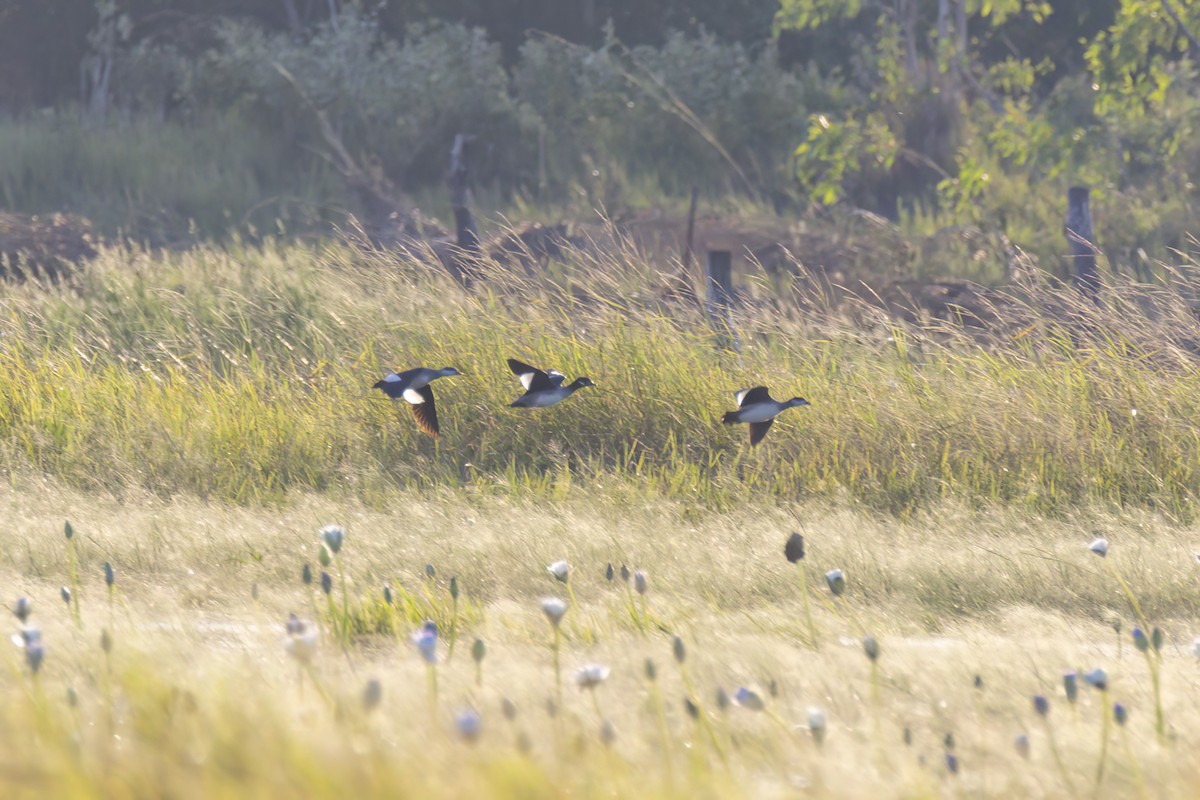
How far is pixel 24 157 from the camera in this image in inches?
771

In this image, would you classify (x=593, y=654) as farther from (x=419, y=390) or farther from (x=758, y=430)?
(x=419, y=390)

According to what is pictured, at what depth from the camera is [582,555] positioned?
492 cm

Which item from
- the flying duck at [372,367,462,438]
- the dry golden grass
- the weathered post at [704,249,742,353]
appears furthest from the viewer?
the weathered post at [704,249,742,353]

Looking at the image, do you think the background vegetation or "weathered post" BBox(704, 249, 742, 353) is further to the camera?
the background vegetation

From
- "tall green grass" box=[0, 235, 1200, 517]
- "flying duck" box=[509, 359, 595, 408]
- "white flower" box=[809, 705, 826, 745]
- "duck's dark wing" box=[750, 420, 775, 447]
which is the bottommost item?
"tall green grass" box=[0, 235, 1200, 517]

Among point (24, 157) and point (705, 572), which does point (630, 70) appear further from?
point (705, 572)

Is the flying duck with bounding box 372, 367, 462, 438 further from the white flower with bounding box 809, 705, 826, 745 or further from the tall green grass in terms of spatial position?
the white flower with bounding box 809, 705, 826, 745

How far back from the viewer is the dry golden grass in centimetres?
242

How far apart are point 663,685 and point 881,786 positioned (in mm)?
849

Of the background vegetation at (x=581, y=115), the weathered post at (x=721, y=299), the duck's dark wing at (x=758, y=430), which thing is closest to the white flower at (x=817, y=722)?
the duck's dark wing at (x=758, y=430)

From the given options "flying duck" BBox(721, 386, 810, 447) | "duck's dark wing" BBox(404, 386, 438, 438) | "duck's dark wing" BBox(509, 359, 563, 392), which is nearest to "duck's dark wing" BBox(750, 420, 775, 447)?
"flying duck" BBox(721, 386, 810, 447)

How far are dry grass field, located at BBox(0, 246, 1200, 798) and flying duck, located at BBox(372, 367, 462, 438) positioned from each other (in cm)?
29

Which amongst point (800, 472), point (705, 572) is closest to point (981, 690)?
point (705, 572)

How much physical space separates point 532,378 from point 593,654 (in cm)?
245
